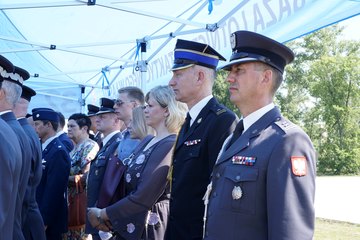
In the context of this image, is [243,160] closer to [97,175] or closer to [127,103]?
[97,175]

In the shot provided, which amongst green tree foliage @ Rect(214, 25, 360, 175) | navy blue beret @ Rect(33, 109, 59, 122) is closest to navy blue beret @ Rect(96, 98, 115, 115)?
navy blue beret @ Rect(33, 109, 59, 122)

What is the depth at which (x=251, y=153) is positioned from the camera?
1.93m

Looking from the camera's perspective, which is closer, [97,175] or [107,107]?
[97,175]

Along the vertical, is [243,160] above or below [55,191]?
above

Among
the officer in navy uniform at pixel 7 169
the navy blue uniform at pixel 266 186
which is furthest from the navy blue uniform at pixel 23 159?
the navy blue uniform at pixel 266 186

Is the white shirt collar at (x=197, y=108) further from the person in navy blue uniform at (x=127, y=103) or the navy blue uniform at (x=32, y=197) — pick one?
the person in navy blue uniform at (x=127, y=103)

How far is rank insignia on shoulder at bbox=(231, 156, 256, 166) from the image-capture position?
1.90 metres

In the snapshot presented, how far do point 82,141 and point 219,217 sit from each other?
392 cm

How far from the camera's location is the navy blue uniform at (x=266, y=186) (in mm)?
1756

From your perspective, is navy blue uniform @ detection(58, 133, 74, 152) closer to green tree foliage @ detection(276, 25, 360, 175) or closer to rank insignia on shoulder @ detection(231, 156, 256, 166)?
rank insignia on shoulder @ detection(231, 156, 256, 166)

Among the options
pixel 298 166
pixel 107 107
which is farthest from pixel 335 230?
pixel 298 166

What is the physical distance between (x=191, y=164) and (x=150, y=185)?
55 cm

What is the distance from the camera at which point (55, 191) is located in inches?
177

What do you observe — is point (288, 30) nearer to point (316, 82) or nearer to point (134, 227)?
point (134, 227)
